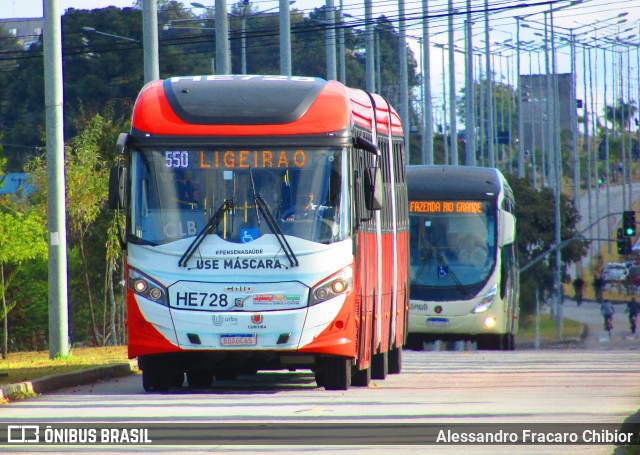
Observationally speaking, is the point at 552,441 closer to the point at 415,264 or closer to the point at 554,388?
the point at 554,388

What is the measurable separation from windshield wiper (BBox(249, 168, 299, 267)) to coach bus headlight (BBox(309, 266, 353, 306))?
34cm

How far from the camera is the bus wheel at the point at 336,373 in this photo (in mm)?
15531

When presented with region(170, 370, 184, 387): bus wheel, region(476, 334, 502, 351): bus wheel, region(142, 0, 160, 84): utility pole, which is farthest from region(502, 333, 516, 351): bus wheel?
region(170, 370, 184, 387): bus wheel

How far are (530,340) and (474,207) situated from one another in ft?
116

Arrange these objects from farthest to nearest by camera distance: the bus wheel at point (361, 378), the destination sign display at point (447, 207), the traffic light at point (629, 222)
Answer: the traffic light at point (629, 222)
the destination sign display at point (447, 207)
the bus wheel at point (361, 378)

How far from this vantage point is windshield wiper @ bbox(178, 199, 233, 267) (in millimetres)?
14781

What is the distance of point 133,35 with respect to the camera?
7100 cm

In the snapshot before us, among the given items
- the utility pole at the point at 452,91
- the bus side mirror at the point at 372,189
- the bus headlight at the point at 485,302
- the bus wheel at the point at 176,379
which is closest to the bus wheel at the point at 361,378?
the bus wheel at the point at 176,379

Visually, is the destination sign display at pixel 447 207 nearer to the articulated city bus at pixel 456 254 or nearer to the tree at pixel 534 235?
the articulated city bus at pixel 456 254

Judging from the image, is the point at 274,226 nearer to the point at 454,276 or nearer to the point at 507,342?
the point at 454,276

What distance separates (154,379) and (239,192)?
226 cm

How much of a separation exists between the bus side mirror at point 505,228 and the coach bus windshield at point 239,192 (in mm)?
14680

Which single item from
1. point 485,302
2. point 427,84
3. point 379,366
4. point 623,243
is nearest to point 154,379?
point 379,366

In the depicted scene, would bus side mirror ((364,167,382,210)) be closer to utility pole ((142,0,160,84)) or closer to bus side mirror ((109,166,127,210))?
bus side mirror ((109,166,127,210))
